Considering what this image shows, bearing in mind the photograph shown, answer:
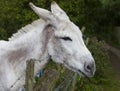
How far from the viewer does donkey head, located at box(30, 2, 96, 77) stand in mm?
4566

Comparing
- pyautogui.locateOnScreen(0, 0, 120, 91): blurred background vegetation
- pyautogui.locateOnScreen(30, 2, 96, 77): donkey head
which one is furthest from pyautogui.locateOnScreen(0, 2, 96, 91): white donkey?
pyautogui.locateOnScreen(0, 0, 120, 91): blurred background vegetation

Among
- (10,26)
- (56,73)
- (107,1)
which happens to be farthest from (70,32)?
(107,1)

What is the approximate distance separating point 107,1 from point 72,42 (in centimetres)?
740

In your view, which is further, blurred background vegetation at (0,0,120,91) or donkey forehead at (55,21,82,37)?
blurred background vegetation at (0,0,120,91)

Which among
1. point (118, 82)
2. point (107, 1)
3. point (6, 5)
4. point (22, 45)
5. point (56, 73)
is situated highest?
point (22, 45)

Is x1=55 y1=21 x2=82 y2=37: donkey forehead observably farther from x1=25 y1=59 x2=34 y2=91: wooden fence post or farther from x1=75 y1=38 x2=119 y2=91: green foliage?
x1=75 y1=38 x2=119 y2=91: green foliage

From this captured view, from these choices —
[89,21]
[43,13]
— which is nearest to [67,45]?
[43,13]

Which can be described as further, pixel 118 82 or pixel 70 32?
pixel 118 82

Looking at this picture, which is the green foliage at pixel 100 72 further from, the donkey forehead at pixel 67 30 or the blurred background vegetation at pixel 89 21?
the donkey forehead at pixel 67 30

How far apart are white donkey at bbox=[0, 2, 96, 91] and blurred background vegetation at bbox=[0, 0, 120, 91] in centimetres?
387

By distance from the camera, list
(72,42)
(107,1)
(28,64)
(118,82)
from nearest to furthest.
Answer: (28,64)
(72,42)
(118,82)
(107,1)

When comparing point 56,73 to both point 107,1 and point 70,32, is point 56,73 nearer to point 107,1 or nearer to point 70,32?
point 70,32

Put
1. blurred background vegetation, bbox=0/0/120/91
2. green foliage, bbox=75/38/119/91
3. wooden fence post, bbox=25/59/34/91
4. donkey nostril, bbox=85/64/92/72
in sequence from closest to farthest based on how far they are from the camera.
Result: 1. wooden fence post, bbox=25/59/34/91
2. donkey nostril, bbox=85/64/92/72
3. green foliage, bbox=75/38/119/91
4. blurred background vegetation, bbox=0/0/120/91

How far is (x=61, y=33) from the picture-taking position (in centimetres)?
463
